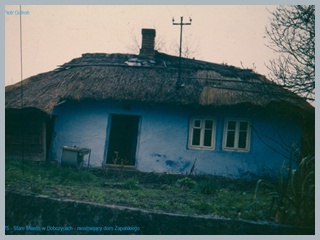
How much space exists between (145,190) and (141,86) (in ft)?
11.7

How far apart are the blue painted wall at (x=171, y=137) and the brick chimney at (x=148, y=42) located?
329 cm

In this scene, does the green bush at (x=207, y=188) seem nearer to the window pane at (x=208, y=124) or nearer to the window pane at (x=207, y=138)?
the window pane at (x=207, y=138)

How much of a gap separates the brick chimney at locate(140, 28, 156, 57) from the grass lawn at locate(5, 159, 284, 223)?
205 inches

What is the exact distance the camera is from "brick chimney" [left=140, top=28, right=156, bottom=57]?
36.1ft

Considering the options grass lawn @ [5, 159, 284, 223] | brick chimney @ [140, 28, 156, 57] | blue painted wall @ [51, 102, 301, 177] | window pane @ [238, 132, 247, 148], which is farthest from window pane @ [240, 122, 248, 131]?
brick chimney @ [140, 28, 156, 57]

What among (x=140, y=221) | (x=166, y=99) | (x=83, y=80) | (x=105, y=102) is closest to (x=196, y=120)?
(x=166, y=99)

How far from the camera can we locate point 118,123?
36.4 feet

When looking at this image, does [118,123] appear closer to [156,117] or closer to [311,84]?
[156,117]

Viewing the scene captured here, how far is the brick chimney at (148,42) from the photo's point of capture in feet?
36.1

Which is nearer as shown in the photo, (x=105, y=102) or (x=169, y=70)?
(x=105, y=102)

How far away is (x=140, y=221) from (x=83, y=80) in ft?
19.2

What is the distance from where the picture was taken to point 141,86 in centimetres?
867

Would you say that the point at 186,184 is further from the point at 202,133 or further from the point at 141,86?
the point at 141,86

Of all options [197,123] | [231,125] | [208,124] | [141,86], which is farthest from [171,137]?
[231,125]
